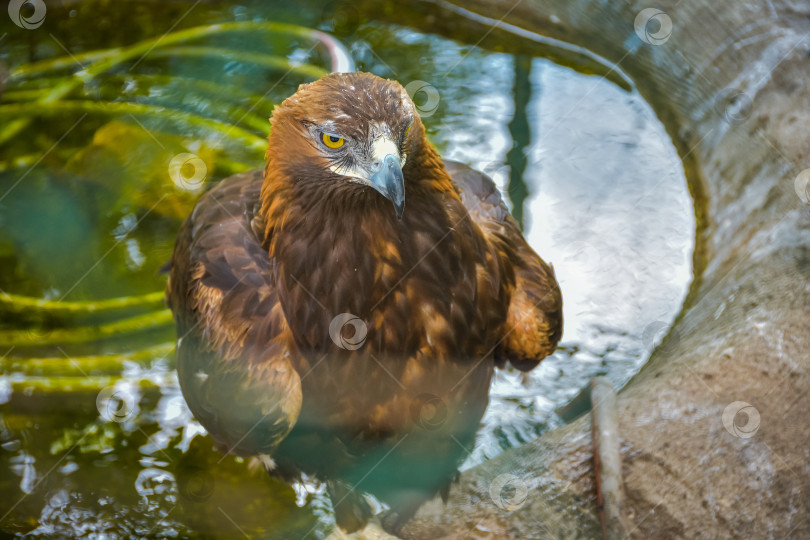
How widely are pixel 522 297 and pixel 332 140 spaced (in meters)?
0.97

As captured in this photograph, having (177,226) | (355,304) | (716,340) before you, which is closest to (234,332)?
(355,304)

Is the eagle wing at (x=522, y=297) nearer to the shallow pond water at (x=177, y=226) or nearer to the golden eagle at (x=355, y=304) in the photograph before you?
the golden eagle at (x=355, y=304)

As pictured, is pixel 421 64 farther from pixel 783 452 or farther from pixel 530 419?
pixel 783 452

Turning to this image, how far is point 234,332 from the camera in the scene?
8.20ft

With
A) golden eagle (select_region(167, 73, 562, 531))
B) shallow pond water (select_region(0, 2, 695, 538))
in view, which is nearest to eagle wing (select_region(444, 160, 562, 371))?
golden eagle (select_region(167, 73, 562, 531))

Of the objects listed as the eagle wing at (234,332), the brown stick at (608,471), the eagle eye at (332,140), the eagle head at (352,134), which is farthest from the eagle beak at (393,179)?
the brown stick at (608,471)

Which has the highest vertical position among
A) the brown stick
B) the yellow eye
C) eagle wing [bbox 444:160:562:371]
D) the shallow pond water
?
the yellow eye

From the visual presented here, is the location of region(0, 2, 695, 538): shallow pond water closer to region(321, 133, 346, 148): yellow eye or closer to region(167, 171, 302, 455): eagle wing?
region(167, 171, 302, 455): eagle wing

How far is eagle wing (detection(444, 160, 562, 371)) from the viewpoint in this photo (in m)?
2.61

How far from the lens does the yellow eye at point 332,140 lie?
1.98 metres

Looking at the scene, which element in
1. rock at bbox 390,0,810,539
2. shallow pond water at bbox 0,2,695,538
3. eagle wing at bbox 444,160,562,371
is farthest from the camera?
shallow pond water at bbox 0,2,695,538

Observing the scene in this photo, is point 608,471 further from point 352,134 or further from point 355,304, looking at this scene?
point 352,134

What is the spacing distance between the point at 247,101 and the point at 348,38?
67 centimetres

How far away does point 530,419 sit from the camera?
3.07 meters
